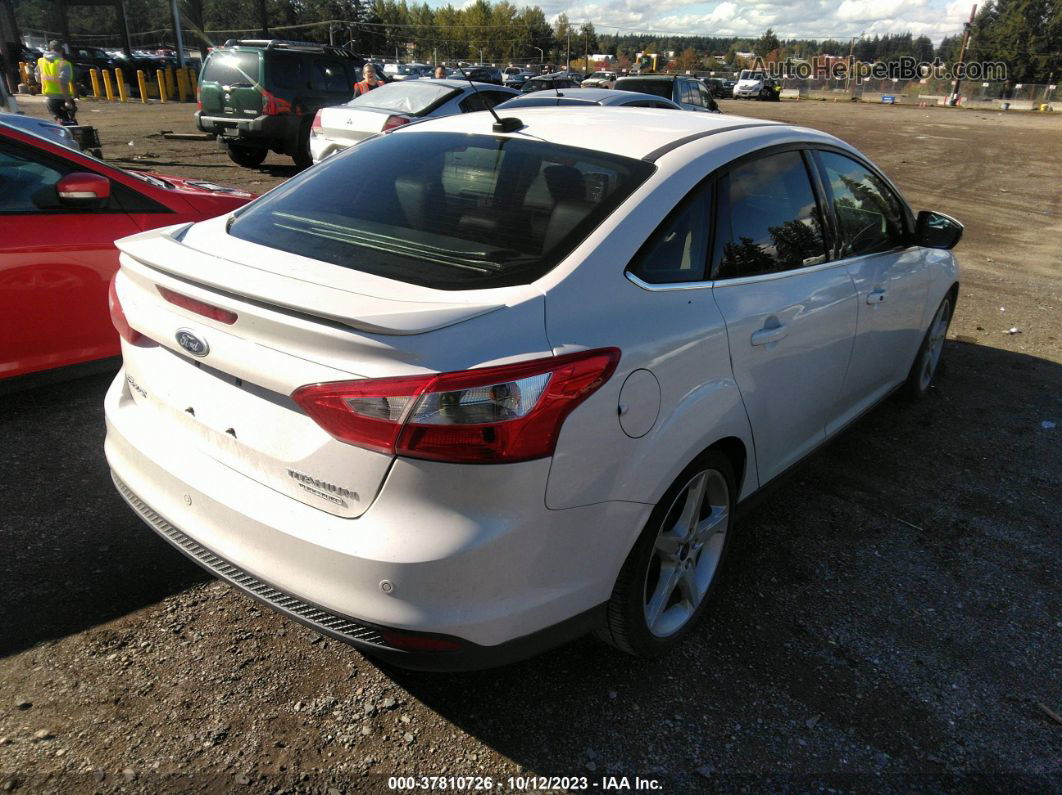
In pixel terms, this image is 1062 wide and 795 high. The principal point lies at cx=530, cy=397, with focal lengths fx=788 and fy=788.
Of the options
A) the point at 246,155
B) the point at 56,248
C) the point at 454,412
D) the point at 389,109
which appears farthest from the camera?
the point at 246,155

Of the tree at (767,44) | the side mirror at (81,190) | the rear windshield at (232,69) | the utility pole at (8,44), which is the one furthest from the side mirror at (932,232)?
the tree at (767,44)

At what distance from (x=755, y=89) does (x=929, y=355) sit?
5078cm

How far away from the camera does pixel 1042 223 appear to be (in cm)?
1230

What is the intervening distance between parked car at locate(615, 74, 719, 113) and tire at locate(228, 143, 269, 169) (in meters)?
6.70

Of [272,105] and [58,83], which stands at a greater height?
[58,83]

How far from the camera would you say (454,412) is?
1876 millimetres

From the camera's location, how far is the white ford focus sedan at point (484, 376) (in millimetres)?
→ 1932

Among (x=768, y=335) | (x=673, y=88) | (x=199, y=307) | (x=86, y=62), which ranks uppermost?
(x=86, y=62)

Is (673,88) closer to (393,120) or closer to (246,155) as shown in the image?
(393,120)

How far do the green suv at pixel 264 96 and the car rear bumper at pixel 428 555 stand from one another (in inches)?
460

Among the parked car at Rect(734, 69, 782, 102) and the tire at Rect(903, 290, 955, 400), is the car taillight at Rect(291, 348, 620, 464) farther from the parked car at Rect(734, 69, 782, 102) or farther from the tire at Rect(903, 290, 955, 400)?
the parked car at Rect(734, 69, 782, 102)


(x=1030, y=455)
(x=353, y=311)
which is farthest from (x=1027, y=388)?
(x=353, y=311)

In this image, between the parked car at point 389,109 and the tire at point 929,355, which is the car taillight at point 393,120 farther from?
the tire at point 929,355

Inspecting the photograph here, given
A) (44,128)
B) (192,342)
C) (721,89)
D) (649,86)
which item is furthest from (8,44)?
(721,89)
